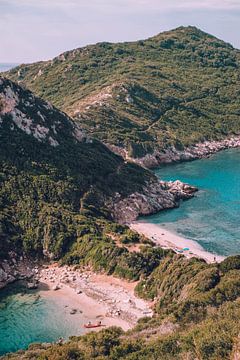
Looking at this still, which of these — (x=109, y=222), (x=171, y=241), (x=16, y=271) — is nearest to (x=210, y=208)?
(x=171, y=241)

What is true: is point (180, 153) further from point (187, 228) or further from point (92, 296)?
point (92, 296)

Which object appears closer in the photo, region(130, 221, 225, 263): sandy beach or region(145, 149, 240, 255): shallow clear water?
region(130, 221, 225, 263): sandy beach

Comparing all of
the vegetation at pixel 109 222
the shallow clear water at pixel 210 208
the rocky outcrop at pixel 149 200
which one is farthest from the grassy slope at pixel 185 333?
the rocky outcrop at pixel 149 200

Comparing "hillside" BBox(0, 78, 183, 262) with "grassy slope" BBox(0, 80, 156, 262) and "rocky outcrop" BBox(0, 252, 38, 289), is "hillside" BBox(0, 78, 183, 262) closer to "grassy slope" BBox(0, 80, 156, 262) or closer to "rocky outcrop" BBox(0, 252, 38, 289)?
"grassy slope" BBox(0, 80, 156, 262)

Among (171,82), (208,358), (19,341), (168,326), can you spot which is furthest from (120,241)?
(171,82)

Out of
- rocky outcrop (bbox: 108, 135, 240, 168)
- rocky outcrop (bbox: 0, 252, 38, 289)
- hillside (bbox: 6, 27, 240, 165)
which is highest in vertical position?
hillside (bbox: 6, 27, 240, 165)

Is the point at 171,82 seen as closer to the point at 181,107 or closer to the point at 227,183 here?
the point at 181,107

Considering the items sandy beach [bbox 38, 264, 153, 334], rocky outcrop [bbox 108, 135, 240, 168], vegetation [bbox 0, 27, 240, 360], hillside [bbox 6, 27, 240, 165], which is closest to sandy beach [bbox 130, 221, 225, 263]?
vegetation [bbox 0, 27, 240, 360]
